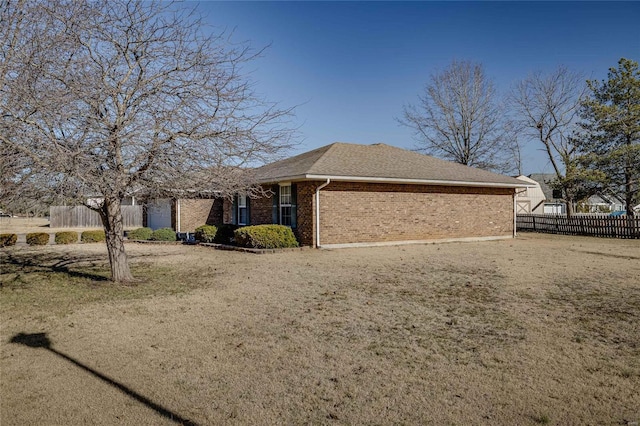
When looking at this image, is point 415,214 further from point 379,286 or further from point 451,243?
point 379,286

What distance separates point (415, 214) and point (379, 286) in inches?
371

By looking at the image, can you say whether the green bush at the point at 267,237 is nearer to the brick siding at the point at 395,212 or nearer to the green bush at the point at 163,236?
the brick siding at the point at 395,212

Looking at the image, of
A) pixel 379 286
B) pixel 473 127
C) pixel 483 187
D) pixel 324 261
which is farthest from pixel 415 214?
pixel 473 127

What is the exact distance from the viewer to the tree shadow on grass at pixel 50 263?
11.1 meters

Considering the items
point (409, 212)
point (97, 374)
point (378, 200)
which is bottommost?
point (97, 374)

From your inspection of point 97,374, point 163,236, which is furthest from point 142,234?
point 97,374

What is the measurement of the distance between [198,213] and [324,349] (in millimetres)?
20016

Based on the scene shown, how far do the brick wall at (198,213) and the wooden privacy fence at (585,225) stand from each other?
59.9ft

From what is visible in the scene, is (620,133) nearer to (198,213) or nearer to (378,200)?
(378,200)

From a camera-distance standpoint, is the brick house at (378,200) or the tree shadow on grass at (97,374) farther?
the brick house at (378,200)

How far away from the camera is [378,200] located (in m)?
16.9

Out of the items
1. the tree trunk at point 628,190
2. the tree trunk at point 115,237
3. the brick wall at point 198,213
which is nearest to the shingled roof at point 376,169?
the brick wall at point 198,213

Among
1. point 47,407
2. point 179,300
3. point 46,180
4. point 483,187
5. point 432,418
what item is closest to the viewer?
point 432,418

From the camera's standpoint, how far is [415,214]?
58.7ft
